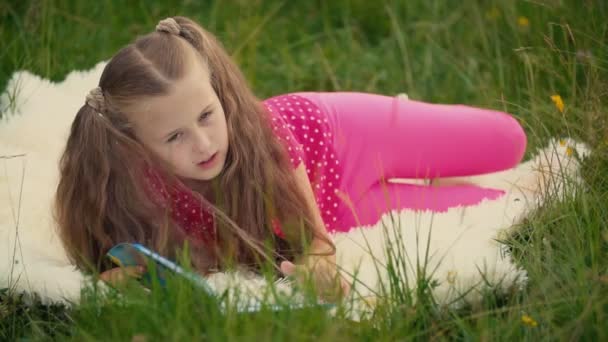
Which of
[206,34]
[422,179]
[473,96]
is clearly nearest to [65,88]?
[206,34]

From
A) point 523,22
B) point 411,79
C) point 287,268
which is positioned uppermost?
point 523,22

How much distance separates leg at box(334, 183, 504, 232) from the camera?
2.34 m

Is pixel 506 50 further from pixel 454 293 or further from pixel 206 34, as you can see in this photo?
pixel 454 293

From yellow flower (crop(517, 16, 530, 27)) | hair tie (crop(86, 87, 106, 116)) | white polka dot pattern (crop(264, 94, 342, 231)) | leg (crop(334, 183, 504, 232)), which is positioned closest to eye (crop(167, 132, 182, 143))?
hair tie (crop(86, 87, 106, 116))

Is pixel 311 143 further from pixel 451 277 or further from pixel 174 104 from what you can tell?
pixel 451 277

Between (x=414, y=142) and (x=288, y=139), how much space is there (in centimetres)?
43

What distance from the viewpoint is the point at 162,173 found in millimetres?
1995

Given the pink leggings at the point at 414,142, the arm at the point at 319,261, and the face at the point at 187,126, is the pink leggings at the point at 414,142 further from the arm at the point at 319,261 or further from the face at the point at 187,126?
the face at the point at 187,126

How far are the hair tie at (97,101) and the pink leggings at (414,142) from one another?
708 millimetres

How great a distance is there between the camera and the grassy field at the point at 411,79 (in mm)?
1567

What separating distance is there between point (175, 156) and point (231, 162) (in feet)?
0.54

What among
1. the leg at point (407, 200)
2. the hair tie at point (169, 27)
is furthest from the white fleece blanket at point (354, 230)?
the hair tie at point (169, 27)

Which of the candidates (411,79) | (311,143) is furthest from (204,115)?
(411,79)

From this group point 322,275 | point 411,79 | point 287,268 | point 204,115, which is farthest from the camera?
point 411,79
